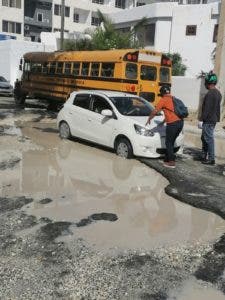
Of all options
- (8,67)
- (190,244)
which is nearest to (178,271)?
(190,244)

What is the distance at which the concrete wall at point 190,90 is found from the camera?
24.5 metres

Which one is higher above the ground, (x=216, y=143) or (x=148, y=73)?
(x=148, y=73)

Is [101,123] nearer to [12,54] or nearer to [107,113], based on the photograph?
[107,113]

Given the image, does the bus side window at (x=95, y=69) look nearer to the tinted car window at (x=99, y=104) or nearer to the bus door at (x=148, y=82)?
the bus door at (x=148, y=82)

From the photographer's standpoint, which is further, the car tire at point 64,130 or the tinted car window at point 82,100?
the car tire at point 64,130

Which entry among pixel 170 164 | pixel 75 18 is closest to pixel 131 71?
pixel 170 164

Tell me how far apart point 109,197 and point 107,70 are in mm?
10547

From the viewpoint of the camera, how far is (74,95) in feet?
43.4

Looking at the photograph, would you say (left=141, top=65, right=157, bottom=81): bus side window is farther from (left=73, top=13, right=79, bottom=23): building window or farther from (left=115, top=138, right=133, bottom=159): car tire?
(left=73, top=13, right=79, bottom=23): building window

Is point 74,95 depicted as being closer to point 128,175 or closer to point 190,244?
point 128,175

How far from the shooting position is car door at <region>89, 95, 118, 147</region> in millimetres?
11570

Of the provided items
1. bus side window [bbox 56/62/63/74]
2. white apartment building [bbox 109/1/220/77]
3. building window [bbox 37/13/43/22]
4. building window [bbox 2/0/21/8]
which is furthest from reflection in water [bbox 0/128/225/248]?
building window [bbox 37/13/43/22]

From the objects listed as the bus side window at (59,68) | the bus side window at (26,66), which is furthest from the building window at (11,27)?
the bus side window at (59,68)

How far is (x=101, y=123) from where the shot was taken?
39.0 ft
